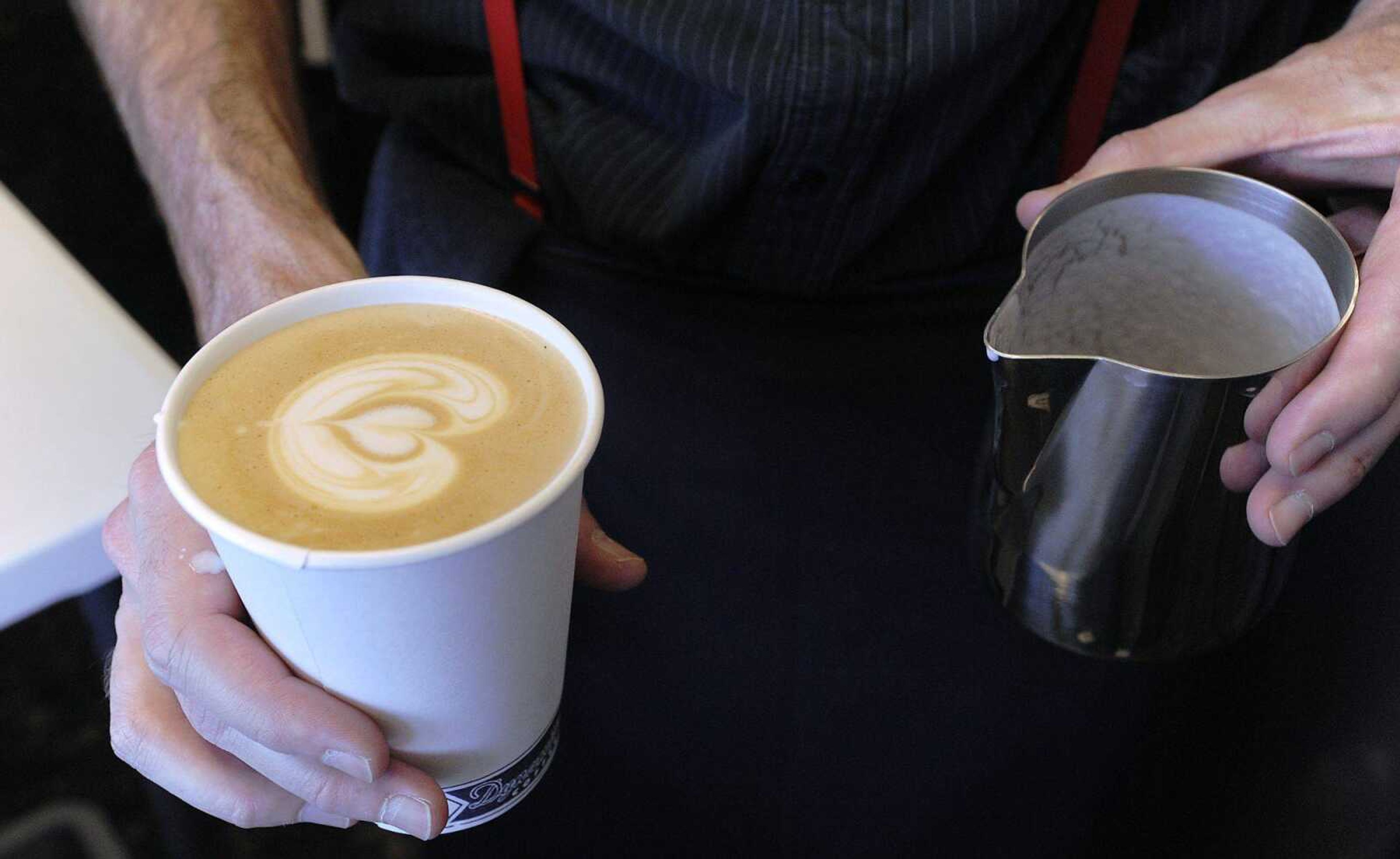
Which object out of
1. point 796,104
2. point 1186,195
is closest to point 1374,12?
point 1186,195

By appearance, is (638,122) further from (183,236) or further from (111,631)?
(111,631)

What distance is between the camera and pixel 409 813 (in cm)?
44

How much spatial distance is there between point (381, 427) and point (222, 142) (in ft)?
1.37

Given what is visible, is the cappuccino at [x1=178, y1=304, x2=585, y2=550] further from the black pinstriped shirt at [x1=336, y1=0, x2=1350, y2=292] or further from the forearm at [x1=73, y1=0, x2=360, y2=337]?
the black pinstriped shirt at [x1=336, y1=0, x2=1350, y2=292]

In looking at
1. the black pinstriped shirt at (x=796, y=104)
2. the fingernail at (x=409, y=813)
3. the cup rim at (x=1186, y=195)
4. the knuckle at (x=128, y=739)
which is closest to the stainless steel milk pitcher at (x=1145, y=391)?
the cup rim at (x=1186, y=195)

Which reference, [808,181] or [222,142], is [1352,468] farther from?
[222,142]

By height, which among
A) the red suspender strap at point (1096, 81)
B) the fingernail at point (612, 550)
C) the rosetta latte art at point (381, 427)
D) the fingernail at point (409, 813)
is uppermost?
the rosetta latte art at point (381, 427)

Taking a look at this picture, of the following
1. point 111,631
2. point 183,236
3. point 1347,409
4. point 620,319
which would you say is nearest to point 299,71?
point 183,236

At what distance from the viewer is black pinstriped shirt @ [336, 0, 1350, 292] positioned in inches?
26.1

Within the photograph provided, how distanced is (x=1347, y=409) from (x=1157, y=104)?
14.4 inches

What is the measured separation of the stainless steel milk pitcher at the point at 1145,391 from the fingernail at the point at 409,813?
296 millimetres

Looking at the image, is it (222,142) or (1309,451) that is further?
(222,142)

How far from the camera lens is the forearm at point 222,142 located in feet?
2.14

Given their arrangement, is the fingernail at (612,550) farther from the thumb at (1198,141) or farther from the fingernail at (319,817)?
the thumb at (1198,141)
